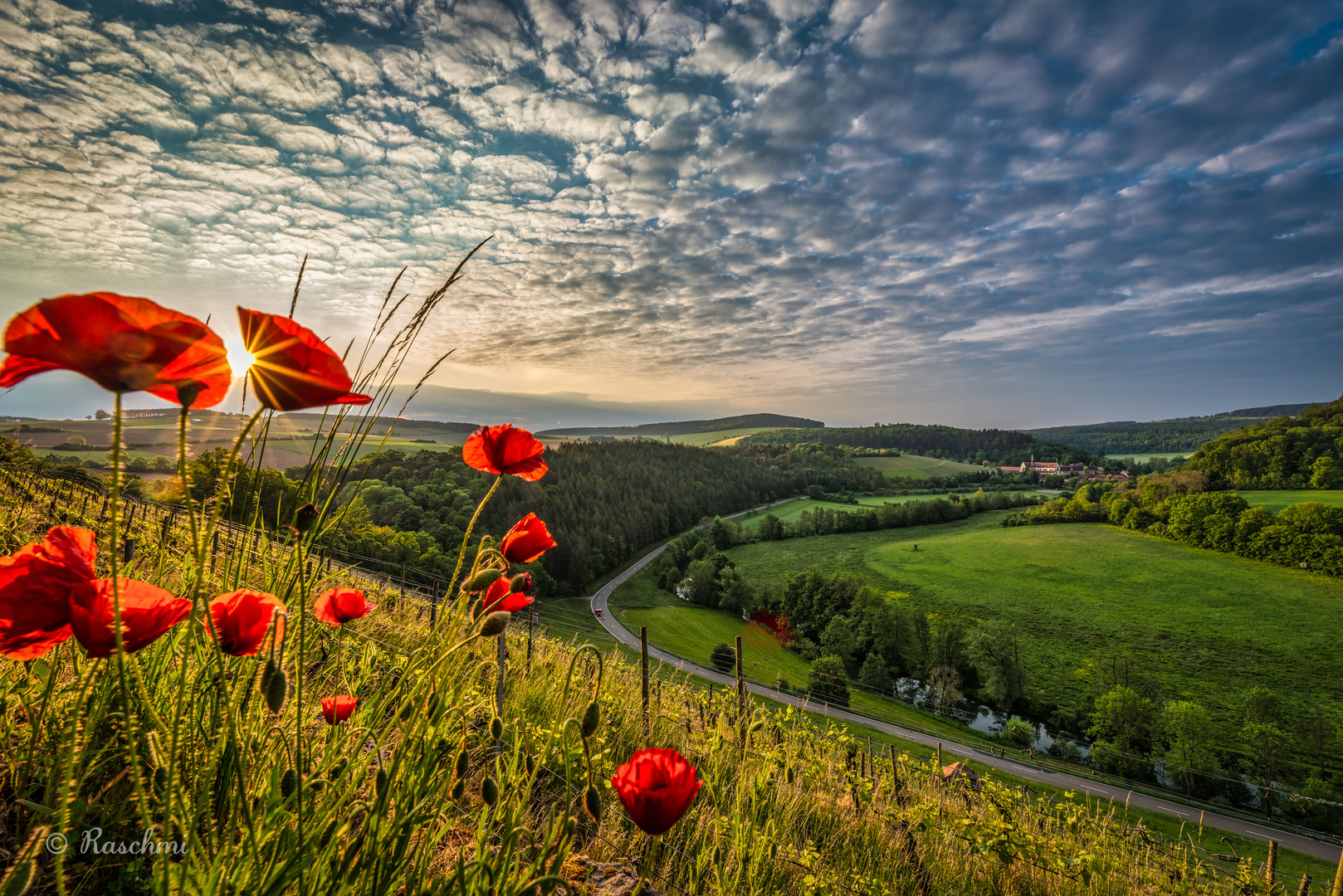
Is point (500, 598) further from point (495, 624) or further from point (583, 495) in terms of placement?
point (583, 495)

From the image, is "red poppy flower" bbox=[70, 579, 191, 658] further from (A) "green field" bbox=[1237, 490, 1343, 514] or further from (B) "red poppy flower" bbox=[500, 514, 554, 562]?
(A) "green field" bbox=[1237, 490, 1343, 514]

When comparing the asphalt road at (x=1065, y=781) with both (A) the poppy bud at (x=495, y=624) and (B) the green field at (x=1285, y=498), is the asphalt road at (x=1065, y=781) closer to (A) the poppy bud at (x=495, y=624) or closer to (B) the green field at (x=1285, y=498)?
(A) the poppy bud at (x=495, y=624)

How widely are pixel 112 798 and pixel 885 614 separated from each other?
54.2 meters

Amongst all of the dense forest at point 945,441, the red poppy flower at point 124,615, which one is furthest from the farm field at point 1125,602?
the red poppy flower at point 124,615

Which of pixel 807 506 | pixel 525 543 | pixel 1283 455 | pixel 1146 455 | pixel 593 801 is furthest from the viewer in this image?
pixel 1146 455

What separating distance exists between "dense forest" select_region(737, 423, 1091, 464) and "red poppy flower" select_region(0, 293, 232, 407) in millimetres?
129215

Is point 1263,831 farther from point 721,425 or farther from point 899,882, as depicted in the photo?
point 721,425

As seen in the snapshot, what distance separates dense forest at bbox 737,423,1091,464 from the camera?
114m

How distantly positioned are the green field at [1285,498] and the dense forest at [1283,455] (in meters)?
3.46

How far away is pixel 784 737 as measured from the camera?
5.01 m

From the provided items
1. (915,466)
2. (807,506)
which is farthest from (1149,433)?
(807,506)

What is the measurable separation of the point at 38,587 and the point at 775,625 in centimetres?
5744

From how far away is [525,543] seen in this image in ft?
5.16

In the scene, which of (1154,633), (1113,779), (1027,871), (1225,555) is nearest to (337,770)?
(1027,871)
